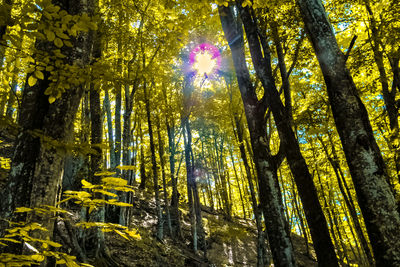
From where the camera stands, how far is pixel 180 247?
1252 cm

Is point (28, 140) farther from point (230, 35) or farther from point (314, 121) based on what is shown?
point (314, 121)

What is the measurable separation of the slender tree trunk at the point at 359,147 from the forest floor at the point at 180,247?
661cm

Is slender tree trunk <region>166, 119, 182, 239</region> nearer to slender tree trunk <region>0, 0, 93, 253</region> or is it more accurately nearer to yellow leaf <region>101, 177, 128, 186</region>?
slender tree trunk <region>0, 0, 93, 253</region>

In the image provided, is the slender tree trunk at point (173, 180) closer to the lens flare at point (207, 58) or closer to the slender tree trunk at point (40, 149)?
the lens flare at point (207, 58)

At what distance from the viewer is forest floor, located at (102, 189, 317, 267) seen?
328 inches

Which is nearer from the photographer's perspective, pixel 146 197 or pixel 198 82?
pixel 198 82

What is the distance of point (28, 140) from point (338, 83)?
3.62 m

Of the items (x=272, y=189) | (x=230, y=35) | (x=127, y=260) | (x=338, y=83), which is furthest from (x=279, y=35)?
(x=127, y=260)

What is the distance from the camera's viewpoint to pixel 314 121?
883 cm

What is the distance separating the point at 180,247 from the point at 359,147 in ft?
39.1

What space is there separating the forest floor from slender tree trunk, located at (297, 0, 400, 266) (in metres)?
6.61

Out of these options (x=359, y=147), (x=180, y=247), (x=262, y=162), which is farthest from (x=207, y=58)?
(x=180, y=247)

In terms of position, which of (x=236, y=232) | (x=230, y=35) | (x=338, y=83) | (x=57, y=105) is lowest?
(x=236, y=232)

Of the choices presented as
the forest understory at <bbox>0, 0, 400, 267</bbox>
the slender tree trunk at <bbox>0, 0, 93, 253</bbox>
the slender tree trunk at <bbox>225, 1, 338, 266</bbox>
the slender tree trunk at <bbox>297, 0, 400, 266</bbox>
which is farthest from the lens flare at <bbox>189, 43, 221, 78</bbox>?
the slender tree trunk at <bbox>0, 0, 93, 253</bbox>
